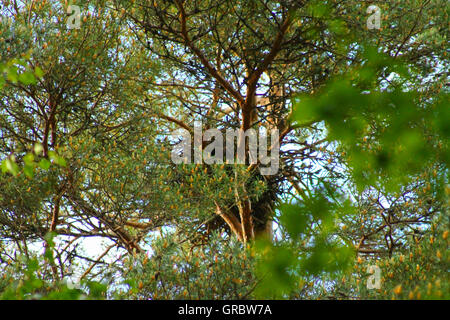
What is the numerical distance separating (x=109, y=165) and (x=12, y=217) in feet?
4.30

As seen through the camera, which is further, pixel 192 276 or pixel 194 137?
Answer: pixel 194 137

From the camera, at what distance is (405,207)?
5.34 m

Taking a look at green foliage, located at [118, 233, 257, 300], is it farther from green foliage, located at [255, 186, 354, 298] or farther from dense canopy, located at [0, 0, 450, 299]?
green foliage, located at [255, 186, 354, 298]

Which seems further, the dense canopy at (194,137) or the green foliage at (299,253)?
the dense canopy at (194,137)

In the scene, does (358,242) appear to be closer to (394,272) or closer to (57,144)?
(394,272)

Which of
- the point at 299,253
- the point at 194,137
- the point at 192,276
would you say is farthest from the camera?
the point at 194,137

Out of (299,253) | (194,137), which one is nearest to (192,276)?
(299,253)

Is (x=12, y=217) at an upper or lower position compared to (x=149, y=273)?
upper

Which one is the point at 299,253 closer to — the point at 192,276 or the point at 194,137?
the point at 192,276

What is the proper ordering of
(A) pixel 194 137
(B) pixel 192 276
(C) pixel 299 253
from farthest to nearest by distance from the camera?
(A) pixel 194 137
(B) pixel 192 276
(C) pixel 299 253

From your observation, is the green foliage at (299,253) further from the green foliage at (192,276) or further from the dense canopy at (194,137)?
the dense canopy at (194,137)

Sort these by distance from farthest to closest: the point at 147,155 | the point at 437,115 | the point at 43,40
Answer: the point at 147,155
the point at 43,40
the point at 437,115

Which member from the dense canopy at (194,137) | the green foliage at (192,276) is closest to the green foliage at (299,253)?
the green foliage at (192,276)
